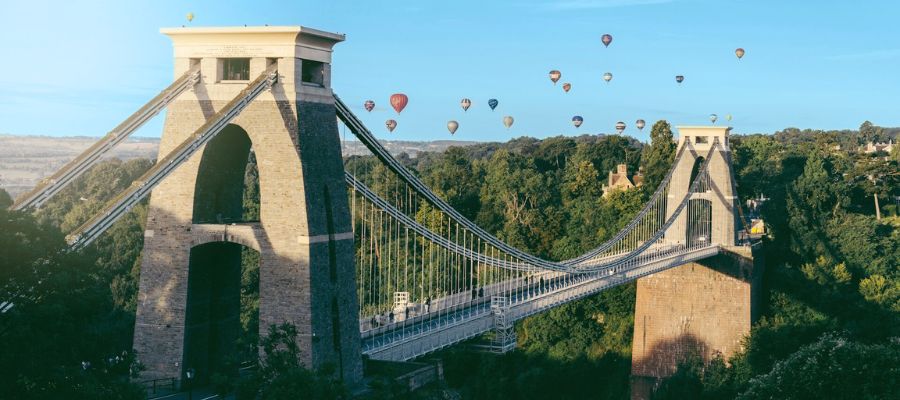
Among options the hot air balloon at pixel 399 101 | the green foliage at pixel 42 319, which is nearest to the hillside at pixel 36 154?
the hot air balloon at pixel 399 101

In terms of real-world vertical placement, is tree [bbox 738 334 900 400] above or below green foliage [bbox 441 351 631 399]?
above

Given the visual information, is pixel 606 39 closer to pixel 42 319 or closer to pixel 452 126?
pixel 452 126

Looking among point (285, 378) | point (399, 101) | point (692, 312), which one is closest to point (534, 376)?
point (692, 312)

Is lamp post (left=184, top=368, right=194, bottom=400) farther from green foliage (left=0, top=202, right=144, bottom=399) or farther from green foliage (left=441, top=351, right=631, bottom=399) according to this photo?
green foliage (left=441, top=351, right=631, bottom=399)

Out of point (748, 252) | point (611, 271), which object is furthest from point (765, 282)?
point (611, 271)

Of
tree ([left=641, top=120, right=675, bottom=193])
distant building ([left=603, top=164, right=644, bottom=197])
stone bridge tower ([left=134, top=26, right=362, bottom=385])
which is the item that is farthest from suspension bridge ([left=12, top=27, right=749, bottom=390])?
distant building ([left=603, top=164, right=644, bottom=197])

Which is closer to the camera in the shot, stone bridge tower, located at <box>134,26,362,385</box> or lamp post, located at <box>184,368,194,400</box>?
lamp post, located at <box>184,368,194,400</box>

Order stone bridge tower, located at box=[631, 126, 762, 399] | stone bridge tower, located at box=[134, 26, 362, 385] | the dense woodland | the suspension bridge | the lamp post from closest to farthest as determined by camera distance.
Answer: the dense woodland
the lamp post
the suspension bridge
stone bridge tower, located at box=[134, 26, 362, 385]
stone bridge tower, located at box=[631, 126, 762, 399]
